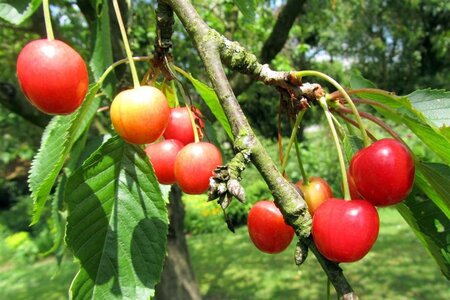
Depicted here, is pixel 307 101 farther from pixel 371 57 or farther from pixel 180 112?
pixel 371 57

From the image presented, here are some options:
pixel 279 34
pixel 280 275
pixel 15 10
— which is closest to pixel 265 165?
pixel 15 10

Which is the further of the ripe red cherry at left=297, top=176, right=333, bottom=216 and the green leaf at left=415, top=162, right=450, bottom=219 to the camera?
the ripe red cherry at left=297, top=176, right=333, bottom=216

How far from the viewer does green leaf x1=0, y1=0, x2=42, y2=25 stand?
1.25 meters

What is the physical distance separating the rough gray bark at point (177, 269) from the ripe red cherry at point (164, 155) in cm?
236

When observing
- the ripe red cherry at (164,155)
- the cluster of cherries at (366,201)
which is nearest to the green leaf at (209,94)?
the ripe red cherry at (164,155)

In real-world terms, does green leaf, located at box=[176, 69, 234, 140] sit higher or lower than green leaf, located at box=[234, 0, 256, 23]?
lower

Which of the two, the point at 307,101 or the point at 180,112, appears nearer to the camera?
the point at 307,101

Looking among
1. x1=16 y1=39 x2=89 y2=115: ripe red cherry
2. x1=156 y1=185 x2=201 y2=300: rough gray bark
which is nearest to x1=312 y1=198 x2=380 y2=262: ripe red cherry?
x1=16 y1=39 x2=89 y2=115: ripe red cherry

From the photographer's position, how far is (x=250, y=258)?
303 inches

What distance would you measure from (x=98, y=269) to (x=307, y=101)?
0.57 metres

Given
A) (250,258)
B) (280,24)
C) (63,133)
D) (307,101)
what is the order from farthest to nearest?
1. (250,258)
2. (280,24)
3. (63,133)
4. (307,101)

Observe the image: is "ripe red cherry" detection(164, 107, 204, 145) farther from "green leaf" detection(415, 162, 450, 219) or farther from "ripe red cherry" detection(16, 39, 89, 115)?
"green leaf" detection(415, 162, 450, 219)

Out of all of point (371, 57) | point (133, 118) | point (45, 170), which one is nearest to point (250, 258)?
point (45, 170)

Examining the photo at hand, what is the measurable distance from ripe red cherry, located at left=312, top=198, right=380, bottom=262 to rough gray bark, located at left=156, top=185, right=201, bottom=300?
2.64 metres
